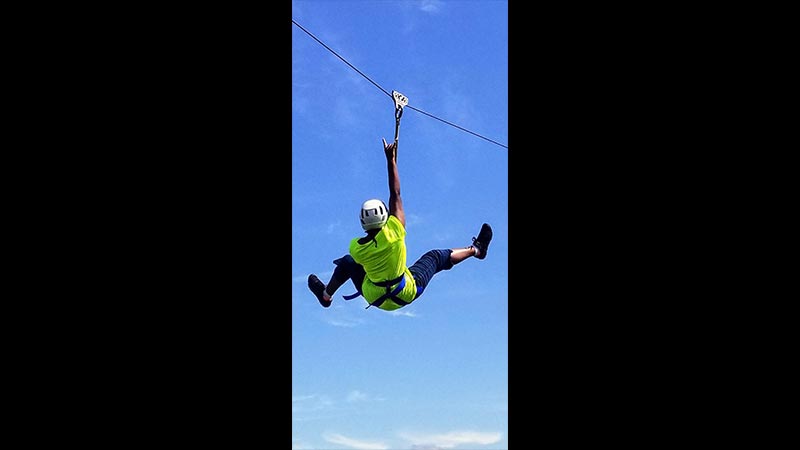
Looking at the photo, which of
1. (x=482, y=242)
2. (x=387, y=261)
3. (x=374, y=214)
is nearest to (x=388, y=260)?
(x=387, y=261)

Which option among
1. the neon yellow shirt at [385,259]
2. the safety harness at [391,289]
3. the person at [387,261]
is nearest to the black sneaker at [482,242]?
the person at [387,261]

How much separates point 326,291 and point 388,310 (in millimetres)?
932

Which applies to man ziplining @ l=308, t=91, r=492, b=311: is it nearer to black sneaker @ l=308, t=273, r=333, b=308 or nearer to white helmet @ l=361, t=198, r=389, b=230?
white helmet @ l=361, t=198, r=389, b=230

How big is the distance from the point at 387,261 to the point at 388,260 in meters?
0.01

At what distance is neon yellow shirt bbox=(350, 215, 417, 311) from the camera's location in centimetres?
630

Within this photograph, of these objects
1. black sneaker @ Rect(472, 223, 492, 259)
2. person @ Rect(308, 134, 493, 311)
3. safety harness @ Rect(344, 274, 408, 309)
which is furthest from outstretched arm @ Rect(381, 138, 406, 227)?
black sneaker @ Rect(472, 223, 492, 259)

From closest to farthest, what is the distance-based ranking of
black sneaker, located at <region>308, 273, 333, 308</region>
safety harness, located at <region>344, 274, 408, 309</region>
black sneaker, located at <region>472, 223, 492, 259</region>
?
safety harness, located at <region>344, 274, 408, 309</region>, black sneaker, located at <region>308, 273, 333, 308</region>, black sneaker, located at <region>472, 223, 492, 259</region>

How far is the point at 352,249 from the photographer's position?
6.52 metres

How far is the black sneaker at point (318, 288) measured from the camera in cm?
754

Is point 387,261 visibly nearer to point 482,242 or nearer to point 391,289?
point 391,289

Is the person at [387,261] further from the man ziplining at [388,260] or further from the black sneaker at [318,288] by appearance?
the black sneaker at [318,288]
